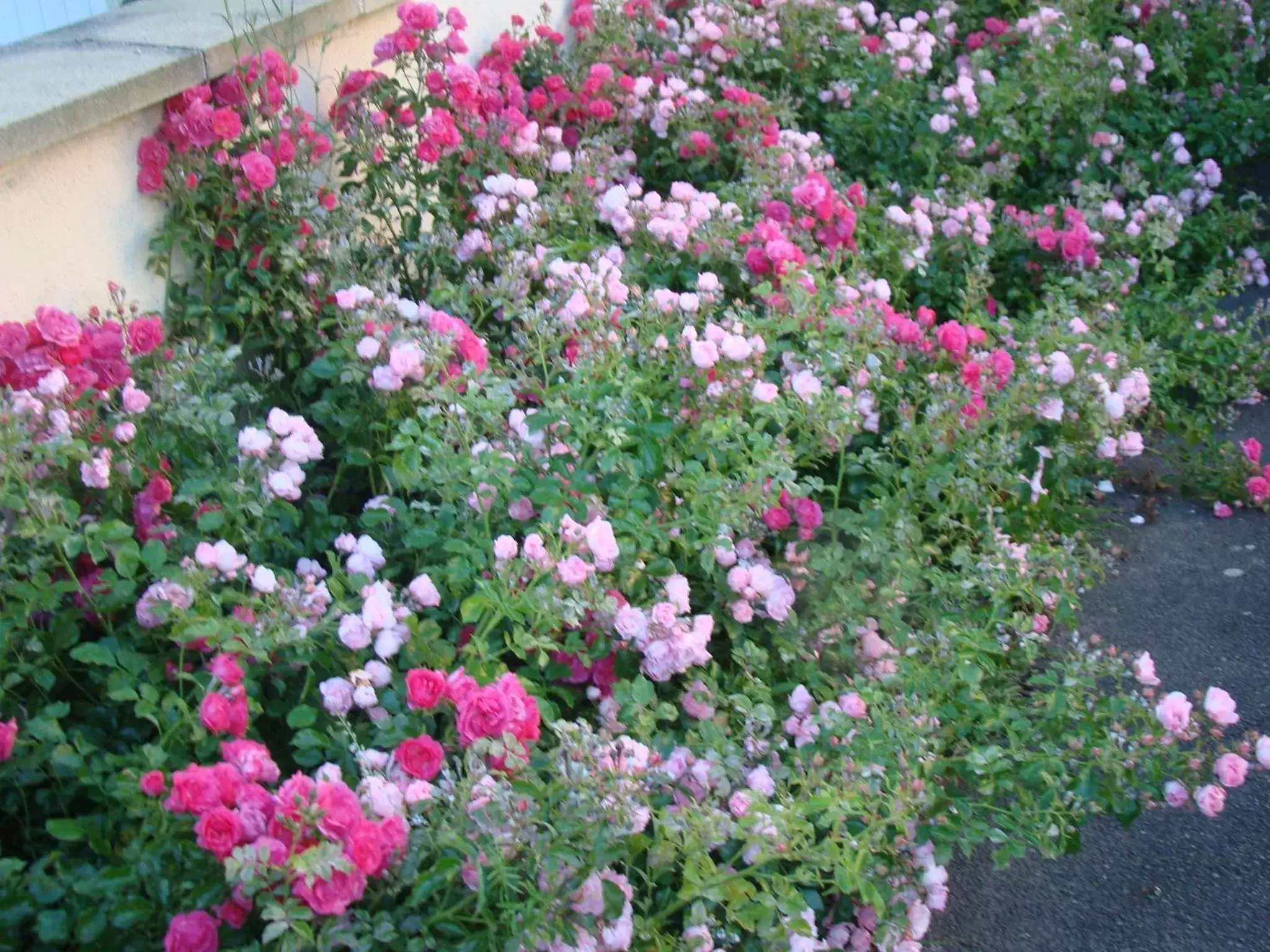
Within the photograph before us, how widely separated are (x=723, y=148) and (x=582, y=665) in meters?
2.49

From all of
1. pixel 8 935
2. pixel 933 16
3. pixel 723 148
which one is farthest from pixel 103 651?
pixel 933 16

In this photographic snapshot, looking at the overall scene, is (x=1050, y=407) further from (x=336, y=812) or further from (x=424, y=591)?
(x=336, y=812)

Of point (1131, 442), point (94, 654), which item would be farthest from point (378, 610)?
point (1131, 442)

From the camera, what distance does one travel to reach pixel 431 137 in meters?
3.37

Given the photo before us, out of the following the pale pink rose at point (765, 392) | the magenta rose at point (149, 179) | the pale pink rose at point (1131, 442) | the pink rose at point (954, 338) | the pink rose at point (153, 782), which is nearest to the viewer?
the pink rose at point (153, 782)

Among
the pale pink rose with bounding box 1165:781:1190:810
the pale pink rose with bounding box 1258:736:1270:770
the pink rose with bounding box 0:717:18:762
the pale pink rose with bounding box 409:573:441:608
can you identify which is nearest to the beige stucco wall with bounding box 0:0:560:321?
the pink rose with bounding box 0:717:18:762

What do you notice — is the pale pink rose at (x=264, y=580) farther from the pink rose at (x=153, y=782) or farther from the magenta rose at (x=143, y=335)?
the magenta rose at (x=143, y=335)

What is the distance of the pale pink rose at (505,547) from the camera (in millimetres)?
2092

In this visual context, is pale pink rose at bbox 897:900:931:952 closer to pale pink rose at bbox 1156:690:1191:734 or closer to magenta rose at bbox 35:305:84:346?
pale pink rose at bbox 1156:690:1191:734

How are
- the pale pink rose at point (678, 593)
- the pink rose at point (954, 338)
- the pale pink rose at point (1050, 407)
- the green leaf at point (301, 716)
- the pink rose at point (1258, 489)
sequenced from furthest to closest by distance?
the pink rose at point (1258, 489)
the pink rose at point (954, 338)
the pale pink rose at point (1050, 407)
the pale pink rose at point (678, 593)
the green leaf at point (301, 716)

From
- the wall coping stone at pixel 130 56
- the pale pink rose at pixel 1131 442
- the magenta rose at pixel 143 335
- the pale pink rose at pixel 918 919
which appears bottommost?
the pale pink rose at pixel 918 919

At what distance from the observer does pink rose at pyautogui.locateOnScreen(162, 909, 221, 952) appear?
1.65m

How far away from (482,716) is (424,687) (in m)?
0.10

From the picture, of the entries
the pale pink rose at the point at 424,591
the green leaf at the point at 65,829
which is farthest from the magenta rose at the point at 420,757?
the green leaf at the point at 65,829
